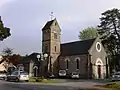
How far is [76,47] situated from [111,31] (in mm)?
13018

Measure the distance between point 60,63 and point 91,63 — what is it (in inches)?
418

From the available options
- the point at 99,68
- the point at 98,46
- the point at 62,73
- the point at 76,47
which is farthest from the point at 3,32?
the point at 99,68

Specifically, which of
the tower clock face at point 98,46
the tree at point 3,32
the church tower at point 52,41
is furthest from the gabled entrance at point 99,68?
the tree at point 3,32

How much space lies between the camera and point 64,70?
220 ft

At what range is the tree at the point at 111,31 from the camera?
244 ft

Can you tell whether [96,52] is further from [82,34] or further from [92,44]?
[82,34]

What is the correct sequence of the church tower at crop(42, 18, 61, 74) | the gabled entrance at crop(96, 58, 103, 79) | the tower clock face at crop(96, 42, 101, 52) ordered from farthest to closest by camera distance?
1. the church tower at crop(42, 18, 61, 74)
2. the tower clock face at crop(96, 42, 101, 52)
3. the gabled entrance at crop(96, 58, 103, 79)

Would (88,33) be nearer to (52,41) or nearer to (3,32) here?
(52,41)

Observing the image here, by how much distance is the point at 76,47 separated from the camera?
227 feet

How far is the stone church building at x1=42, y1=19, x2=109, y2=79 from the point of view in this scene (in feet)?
210

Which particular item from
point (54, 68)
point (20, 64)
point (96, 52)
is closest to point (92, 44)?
point (96, 52)

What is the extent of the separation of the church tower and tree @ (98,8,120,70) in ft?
45.8

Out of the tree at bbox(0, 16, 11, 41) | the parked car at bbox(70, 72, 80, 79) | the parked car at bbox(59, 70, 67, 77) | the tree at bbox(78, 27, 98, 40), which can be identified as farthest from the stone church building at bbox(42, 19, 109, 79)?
the tree at bbox(78, 27, 98, 40)

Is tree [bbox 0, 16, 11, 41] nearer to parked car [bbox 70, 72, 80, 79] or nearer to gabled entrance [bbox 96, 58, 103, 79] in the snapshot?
parked car [bbox 70, 72, 80, 79]
